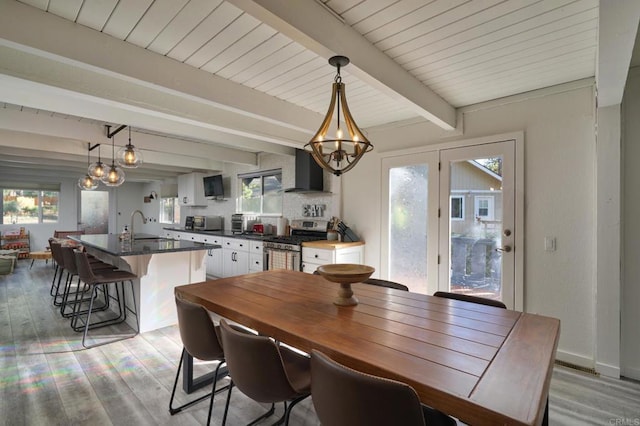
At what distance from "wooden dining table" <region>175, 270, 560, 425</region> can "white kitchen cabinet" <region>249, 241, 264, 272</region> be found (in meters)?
2.79

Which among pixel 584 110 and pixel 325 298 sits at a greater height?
pixel 584 110

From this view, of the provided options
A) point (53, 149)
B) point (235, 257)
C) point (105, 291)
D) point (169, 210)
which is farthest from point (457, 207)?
point (169, 210)

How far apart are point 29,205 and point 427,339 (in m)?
11.4

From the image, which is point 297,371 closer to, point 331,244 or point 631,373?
point 331,244

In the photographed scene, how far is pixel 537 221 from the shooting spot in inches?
116

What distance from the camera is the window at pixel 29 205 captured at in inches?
336

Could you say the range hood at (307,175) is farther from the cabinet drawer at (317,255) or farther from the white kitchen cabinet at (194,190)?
the white kitchen cabinet at (194,190)

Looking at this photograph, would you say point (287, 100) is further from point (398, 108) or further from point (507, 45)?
point (507, 45)

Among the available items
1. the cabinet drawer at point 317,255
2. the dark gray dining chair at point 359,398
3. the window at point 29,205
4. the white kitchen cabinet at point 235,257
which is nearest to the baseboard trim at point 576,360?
the cabinet drawer at point 317,255

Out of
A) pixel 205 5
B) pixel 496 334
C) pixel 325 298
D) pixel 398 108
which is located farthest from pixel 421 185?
pixel 205 5

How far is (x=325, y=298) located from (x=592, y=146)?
262 centimetres

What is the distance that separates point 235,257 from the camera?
5.54 meters

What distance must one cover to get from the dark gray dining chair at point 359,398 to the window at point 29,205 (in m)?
11.1

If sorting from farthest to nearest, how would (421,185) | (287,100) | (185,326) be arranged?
(421,185), (287,100), (185,326)
